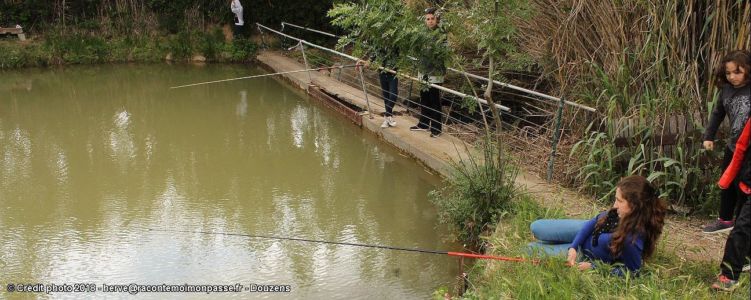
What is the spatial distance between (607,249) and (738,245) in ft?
1.88

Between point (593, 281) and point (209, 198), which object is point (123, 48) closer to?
point (209, 198)

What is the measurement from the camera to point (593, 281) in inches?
133

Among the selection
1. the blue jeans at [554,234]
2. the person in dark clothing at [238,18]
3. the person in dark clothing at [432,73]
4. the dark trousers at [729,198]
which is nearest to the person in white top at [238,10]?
the person in dark clothing at [238,18]

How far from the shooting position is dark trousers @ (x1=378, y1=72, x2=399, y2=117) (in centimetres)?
740

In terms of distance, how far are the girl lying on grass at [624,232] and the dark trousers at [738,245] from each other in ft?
1.03

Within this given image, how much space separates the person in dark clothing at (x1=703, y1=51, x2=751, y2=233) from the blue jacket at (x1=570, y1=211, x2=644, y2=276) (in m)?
0.72

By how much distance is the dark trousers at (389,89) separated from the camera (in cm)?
740

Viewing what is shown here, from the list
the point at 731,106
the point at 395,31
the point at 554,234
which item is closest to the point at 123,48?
the point at 395,31

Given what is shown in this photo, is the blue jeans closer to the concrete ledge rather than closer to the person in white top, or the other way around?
the concrete ledge

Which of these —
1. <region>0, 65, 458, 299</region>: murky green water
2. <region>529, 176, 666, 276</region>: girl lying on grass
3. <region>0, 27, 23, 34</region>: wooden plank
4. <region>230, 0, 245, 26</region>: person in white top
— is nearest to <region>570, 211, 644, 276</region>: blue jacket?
<region>529, 176, 666, 276</region>: girl lying on grass

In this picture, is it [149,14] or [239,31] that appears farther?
[149,14]

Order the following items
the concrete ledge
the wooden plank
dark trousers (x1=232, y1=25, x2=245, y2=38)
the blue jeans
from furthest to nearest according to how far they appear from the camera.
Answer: dark trousers (x1=232, y1=25, x2=245, y2=38) < the wooden plank < the concrete ledge < the blue jeans

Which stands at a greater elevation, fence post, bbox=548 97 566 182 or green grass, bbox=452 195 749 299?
fence post, bbox=548 97 566 182

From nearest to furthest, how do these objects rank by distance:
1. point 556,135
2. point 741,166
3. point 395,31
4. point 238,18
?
point 741,166, point 395,31, point 556,135, point 238,18
